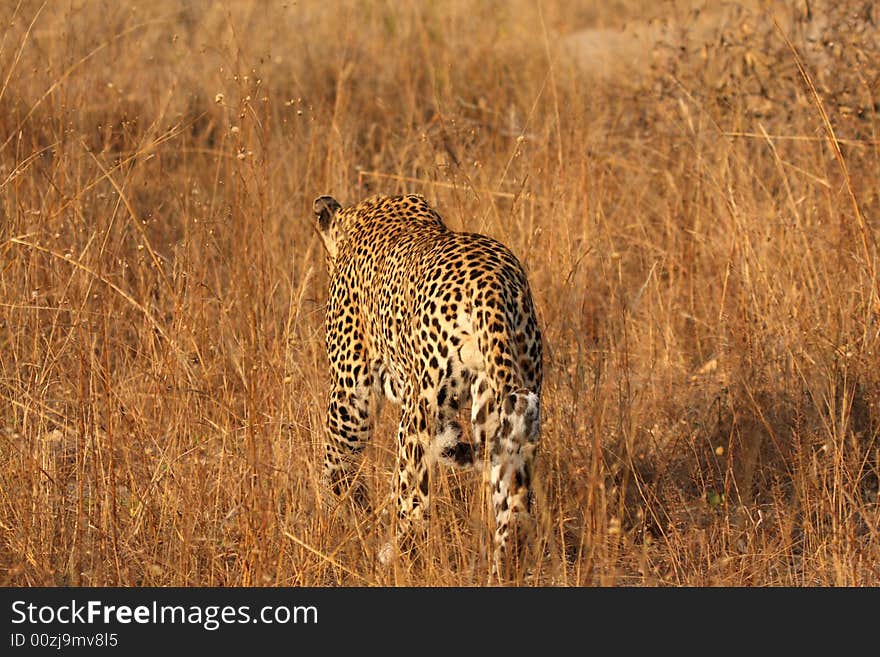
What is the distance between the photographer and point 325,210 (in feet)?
17.9

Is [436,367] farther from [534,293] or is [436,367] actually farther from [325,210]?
[534,293]

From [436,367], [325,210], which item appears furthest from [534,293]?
[436,367]

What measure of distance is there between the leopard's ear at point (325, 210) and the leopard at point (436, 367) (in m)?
0.51

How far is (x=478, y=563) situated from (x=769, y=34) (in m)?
4.81

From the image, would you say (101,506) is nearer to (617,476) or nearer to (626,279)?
(617,476)

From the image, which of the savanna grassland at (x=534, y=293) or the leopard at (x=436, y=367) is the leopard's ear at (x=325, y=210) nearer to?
the savanna grassland at (x=534, y=293)

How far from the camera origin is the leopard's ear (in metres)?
5.45

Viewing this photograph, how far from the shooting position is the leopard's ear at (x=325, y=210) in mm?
5445

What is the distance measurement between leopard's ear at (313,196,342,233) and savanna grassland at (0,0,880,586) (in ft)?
0.76

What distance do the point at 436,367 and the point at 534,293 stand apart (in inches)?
91.6

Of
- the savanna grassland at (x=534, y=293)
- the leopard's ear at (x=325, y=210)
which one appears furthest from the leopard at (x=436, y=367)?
the leopard's ear at (x=325, y=210)

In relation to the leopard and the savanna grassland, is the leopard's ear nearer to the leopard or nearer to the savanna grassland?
the savanna grassland

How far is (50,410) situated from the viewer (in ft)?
16.0

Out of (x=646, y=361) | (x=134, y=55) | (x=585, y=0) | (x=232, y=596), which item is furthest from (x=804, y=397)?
(x=585, y=0)
